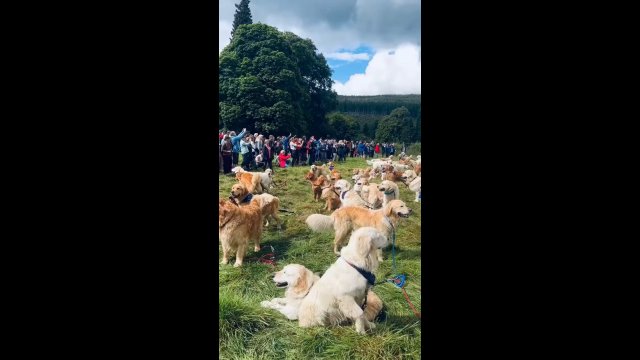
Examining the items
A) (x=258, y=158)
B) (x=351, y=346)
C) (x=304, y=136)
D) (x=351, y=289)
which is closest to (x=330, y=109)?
(x=304, y=136)

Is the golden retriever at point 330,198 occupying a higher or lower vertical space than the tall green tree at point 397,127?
lower

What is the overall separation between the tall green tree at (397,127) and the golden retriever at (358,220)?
2.22 feet

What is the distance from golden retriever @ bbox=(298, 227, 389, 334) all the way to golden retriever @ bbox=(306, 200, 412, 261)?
0.81 feet

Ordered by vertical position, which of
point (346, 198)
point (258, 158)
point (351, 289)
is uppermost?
point (258, 158)

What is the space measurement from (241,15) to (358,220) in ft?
6.76

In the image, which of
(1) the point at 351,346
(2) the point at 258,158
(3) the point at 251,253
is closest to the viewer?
(1) the point at 351,346

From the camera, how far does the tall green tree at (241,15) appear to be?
4.16 m

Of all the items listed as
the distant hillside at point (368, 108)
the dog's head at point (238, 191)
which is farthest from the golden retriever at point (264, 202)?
the distant hillside at point (368, 108)

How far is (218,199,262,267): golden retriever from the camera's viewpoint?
406 centimetres

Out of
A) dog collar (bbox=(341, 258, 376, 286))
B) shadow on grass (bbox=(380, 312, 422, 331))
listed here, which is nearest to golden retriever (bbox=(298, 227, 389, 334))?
dog collar (bbox=(341, 258, 376, 286))

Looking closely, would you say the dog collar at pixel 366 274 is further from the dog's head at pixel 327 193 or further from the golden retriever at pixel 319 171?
the golden retriever at pixel 319 171

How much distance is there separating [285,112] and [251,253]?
1.34m

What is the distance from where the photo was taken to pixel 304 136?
4520 millimetres

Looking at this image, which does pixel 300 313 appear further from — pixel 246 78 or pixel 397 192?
pixel 246 78
